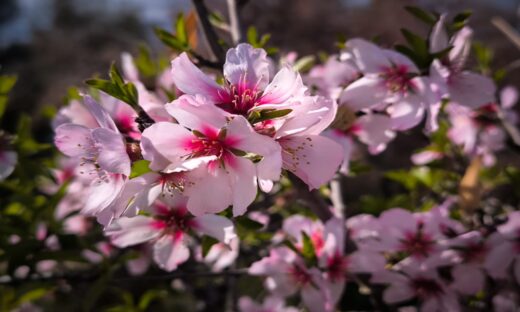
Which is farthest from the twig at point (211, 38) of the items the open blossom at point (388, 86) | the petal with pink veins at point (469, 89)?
Answer: the petal with pink veins at point (469, 89)

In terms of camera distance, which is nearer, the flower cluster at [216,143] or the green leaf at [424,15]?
the flower cluster at [216,143]

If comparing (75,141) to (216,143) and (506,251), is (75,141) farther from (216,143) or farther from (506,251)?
(506,251)

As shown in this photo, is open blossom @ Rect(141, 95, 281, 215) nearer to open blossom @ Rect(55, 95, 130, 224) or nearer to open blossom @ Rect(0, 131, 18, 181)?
open blossom @ Rect(55, 95, 130, 224)

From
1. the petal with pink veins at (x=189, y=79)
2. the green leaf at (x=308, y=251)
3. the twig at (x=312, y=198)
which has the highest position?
the petal with pink veins at (x=189, y=79)

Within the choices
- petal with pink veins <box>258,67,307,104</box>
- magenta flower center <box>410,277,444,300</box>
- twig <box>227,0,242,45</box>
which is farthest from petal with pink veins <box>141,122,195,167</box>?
magenta flower center <box>410,277,444,300</box>

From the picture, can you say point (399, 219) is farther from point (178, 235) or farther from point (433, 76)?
point (178, 235)

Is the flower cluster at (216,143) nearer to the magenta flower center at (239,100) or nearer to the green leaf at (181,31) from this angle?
the magenta flower center at (239,100)

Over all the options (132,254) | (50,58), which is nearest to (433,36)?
(132,254)
